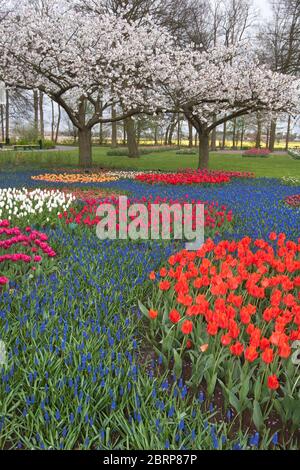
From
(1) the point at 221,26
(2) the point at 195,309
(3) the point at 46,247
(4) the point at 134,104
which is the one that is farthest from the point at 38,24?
(1) the point at 221,26

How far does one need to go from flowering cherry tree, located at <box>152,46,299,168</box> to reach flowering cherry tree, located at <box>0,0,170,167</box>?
87cm

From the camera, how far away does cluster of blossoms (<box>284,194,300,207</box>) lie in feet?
33.4

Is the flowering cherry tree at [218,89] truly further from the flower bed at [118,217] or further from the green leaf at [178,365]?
the green leaf at [178,365]

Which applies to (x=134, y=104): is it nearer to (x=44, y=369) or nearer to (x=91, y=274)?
(x=91, y=274)

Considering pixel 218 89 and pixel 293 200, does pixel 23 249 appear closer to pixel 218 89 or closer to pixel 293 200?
pixel 293 200

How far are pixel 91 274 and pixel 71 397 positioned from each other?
205 centimetres

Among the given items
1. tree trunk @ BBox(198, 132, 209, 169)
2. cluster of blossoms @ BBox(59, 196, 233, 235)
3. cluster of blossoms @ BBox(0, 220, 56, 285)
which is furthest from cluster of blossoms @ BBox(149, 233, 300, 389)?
tree trunk @ BBox(198, 132, 209, 169)

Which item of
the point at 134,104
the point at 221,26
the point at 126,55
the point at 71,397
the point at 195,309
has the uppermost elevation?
the point at 221,26

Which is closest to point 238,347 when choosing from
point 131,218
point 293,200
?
point 131,218

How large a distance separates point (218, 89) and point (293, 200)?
434 inches

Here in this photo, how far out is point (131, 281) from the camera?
4.62 metres

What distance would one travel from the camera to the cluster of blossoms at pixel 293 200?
10.2 metres

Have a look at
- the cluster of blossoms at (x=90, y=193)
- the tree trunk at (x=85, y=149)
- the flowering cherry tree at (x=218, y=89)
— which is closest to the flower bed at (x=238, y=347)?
the cluster of blossoms at (x=90, y=193)

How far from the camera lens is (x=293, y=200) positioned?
10.5 meters
